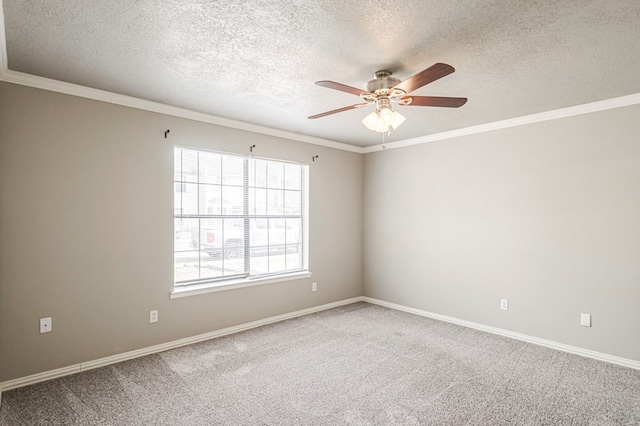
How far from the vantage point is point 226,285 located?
4.19 meters

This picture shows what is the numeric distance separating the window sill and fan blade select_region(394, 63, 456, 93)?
2963mm

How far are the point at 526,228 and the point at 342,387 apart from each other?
278 centimetres

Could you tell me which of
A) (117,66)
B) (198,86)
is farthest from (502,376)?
(117,66)

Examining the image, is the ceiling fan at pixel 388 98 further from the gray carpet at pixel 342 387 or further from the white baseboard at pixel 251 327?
the white baseboard at pixel 251 327

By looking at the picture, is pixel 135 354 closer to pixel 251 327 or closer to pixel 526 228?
pixel 251 327

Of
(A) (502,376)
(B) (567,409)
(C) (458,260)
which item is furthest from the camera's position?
(C) (458,260)

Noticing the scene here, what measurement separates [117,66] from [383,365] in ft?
11.2

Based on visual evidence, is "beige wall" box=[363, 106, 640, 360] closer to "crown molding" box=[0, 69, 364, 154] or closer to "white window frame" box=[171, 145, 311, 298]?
"white window frame" box=[171, 145, 311, 298]

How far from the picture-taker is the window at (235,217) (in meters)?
3.97

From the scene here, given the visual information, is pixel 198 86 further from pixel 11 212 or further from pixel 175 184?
pixel 11 212

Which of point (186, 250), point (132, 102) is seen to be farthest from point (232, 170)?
point (132, 102)

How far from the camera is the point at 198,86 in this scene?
10.3 feet

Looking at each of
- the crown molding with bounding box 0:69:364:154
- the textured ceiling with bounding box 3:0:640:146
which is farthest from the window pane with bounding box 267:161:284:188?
the textured ceiling with bounding box 3:0:640:146

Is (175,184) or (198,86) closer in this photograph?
(198,86)
